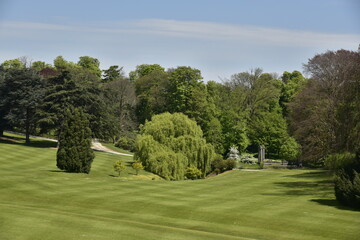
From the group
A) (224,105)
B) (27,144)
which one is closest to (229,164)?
(224,105)

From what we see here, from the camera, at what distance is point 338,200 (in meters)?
32.0

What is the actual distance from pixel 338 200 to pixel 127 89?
78.1 m

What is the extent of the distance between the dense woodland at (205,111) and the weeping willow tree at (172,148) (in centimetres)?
13

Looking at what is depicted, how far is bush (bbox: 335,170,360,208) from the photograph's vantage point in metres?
30.0

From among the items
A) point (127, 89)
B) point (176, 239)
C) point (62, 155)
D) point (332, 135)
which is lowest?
point (176, 239)

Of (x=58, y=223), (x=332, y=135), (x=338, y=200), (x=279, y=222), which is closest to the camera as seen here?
(x=58, y=223)

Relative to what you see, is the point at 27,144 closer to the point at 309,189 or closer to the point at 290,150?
the point at 290,150

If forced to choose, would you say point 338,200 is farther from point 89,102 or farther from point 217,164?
point 89,102

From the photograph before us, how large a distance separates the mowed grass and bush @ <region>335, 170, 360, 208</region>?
729 millimetres

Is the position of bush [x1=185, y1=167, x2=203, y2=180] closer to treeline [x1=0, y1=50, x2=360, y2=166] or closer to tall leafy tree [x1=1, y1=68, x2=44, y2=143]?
treeline [x1=0, y1=50, x2=360, y2=166]

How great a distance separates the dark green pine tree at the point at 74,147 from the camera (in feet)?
153

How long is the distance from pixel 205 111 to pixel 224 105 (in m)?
6.79

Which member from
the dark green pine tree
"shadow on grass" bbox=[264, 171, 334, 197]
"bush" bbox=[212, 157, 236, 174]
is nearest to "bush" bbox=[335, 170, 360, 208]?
"shadow on grass" bbox=[264, 171, 334, 197]

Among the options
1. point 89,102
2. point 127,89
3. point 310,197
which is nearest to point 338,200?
point 310,197
